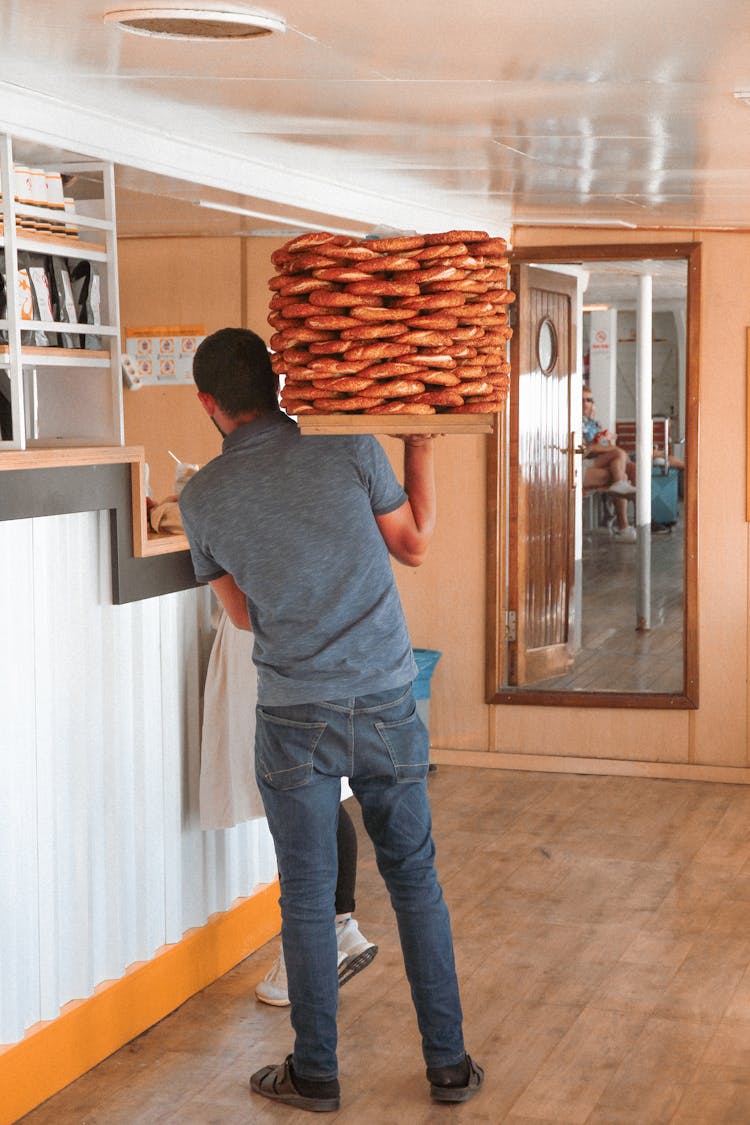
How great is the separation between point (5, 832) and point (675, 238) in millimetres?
4223

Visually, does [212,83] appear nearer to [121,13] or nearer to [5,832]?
[121,13]

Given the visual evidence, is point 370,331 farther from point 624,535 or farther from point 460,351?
point 624,535

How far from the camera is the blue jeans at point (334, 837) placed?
3002 millimetres

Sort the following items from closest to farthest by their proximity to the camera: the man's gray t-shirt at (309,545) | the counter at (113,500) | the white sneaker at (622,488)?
1. the man's gray t-shirt at (309,545)
2. the counter at (113,500)
3. the white sneaker at (622,488)

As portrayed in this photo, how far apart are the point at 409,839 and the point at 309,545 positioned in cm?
68

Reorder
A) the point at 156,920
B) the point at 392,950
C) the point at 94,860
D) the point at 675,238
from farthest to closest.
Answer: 1. the point at 675,238
2. the point at 392,950
3. the point at 156,920
4. the point at 94,860

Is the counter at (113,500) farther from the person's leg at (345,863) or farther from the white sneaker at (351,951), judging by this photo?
the white sneaker at (351,951)

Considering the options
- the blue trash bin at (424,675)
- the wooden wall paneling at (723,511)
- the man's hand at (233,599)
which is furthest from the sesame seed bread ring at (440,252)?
the wooden wall paneling at (723,511)

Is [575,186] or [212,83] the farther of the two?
[575,186]

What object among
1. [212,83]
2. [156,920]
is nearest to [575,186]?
[212,83]

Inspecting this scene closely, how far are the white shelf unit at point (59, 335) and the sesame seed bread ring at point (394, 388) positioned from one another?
0.91 m

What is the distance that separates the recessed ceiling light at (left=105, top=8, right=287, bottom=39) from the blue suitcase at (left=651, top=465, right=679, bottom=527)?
342 inches

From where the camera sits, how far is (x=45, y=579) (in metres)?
3.23

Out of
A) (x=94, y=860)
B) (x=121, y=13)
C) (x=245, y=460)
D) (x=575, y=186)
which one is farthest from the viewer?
(x=575, y=186)
